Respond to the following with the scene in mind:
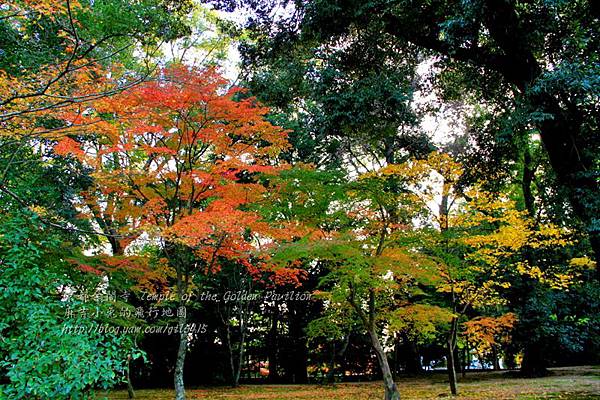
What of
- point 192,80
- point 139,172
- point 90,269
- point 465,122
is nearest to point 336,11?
point 192,80

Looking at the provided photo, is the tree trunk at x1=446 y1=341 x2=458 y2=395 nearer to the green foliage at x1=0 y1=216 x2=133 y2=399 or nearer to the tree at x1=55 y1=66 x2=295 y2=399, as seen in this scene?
the tree at x1=55 y1=66 x2=295 y2=399

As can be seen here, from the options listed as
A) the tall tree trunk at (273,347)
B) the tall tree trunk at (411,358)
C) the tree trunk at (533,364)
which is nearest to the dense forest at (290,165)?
the tree trunk at (533,364)

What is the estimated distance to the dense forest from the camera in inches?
173

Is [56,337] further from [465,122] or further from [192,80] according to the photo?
[465,122]

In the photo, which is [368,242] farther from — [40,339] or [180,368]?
[40,339]

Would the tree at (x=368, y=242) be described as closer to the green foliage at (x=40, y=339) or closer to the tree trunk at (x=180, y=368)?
the tree trunk at (x=180, y=368)

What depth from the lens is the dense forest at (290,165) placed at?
4.40 metres

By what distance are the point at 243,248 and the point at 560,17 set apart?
A: 6886 millimetres

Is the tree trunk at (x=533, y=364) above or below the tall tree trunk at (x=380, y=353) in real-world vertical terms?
below

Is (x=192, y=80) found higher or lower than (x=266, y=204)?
higher

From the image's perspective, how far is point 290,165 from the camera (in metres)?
9.63

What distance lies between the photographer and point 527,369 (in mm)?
15422

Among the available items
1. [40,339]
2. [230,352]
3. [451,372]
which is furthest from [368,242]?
[230,352]

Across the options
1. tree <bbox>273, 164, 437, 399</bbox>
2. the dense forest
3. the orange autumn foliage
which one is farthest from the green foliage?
tree <bbox>273, 164, 437, 399</bbox>
